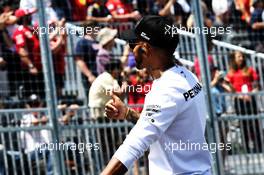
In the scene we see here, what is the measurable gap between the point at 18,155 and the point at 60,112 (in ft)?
2.29

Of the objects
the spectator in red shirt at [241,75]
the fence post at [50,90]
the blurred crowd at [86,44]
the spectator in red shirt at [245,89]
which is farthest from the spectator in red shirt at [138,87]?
the spectator in red shirt at [241,75]

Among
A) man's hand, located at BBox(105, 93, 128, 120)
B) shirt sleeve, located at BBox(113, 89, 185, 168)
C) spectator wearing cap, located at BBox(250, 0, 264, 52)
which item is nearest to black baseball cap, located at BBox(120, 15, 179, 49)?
shirt sleeve, located at BBox(113, 89, 185, 168)

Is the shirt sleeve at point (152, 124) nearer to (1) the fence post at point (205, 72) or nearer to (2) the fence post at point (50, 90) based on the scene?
(2) the fence post at point (50, 90)

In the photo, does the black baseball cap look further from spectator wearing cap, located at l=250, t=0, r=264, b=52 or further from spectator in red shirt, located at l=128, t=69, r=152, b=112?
spectator wearing cap, located at l=250, t=0, r=264, b=52

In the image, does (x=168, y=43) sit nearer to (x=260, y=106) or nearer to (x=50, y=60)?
(x=50, y=60)

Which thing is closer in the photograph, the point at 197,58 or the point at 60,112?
the point at 60,112

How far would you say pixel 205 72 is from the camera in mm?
10008

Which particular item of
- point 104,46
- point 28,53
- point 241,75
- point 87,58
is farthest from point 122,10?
point 241,75

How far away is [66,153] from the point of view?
9492 millimetres

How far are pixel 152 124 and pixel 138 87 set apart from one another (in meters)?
4.81

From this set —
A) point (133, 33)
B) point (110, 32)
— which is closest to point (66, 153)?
point (110, 32)

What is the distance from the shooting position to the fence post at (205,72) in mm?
9930

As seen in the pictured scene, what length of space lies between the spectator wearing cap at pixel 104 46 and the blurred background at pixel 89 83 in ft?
0.05

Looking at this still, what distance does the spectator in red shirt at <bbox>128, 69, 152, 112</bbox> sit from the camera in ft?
32.8
